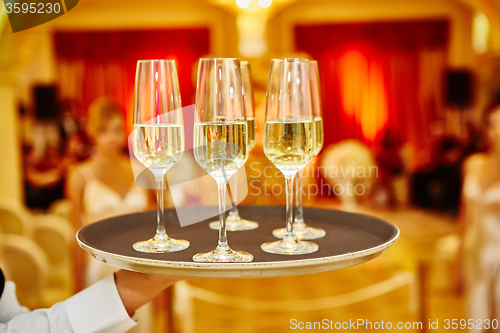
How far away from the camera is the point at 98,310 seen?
119 centimetres

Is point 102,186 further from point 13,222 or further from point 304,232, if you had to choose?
point 304,232

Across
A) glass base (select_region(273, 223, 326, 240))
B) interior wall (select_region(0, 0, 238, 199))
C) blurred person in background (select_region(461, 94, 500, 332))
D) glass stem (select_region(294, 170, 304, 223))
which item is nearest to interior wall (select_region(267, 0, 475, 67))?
interior wall (select_region(0, 0, 238, 199))

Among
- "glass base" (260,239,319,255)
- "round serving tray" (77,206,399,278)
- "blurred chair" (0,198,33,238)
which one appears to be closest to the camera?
"round serving tray" (77,206,399,278)

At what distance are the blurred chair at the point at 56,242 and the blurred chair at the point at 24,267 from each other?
0.84m

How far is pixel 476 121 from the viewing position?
741 centimetres

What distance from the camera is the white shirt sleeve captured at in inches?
46.9

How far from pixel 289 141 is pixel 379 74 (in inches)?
288

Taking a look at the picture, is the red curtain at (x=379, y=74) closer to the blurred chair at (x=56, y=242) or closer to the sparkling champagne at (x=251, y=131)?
the blurred chair at (x=56, y=242)

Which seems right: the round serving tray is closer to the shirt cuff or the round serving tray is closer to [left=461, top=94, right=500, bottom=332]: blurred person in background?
the shirt cuff

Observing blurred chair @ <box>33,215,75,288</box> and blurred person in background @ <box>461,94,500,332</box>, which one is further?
blurred chair @ <box>33,215,75,288</box>

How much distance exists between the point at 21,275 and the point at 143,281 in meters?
3.28

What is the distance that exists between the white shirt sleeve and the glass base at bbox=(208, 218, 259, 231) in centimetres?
32

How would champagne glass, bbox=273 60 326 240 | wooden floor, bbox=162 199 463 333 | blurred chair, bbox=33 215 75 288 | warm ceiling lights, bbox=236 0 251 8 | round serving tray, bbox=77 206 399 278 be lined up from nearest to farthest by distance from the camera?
round serving tray, bbox=77 206 399 278, champagne glass, bbox=273 60 326 240, wooden floor, bbox=162 199 463 333, blurred chair, bbox=33 215 75 288, warm ceiling lights, bbox=236 0 251 8

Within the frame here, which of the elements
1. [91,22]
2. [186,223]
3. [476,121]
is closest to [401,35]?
[476,121]
